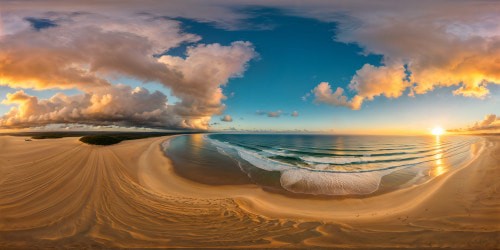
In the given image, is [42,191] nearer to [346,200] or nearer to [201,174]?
[201,174]

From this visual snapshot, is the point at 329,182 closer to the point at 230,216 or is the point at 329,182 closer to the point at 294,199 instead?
the point at 294,199

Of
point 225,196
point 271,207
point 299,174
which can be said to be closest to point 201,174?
point 225,196

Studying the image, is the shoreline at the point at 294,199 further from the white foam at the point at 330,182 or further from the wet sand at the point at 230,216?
the white foam at the point at 330,182

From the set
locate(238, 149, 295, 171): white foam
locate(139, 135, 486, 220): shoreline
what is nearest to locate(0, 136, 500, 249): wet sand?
locate(139, 135, 486, 220): shoreline

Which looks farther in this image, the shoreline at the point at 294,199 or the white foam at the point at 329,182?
the white foam at the point at 329,182

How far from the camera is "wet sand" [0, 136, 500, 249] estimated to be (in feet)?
23.1

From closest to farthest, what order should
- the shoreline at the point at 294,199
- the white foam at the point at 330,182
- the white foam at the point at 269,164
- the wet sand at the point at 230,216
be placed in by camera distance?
the wet sand at the point at 230,216, the shoreline at the point at 294,199, the white foam at the point at 330,182, the white foam at the point at 269,164

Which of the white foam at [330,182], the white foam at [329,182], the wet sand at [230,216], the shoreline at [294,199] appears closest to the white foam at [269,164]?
the white foam at [329,182]

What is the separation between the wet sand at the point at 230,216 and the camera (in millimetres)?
7039

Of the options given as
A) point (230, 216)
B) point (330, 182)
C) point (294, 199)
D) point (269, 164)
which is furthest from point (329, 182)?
point (230, 216)

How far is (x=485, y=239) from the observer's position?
6855 millimetres

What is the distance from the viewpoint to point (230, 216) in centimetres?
920

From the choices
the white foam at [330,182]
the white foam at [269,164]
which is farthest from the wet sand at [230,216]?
the white foam at [269,164]

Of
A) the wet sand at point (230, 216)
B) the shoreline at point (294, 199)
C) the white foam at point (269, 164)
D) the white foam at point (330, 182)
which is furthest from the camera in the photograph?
the white foam at point (269, 164)
